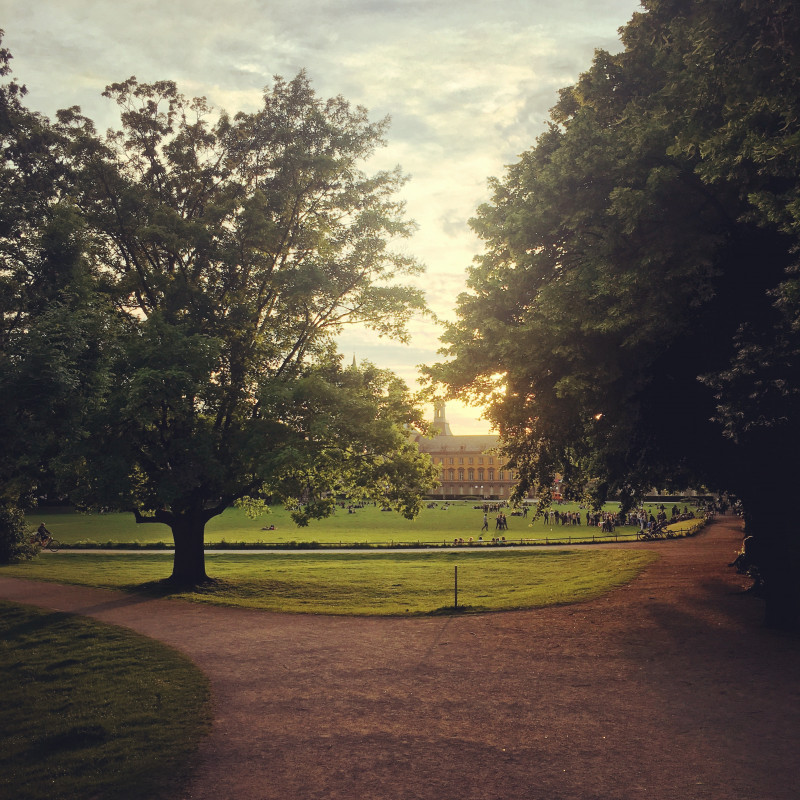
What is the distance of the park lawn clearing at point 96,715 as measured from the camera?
22.4 feet

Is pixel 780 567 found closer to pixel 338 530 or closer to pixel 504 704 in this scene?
pixel 504 704

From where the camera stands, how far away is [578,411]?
15.5m

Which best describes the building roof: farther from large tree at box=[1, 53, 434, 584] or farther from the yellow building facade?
large tree at box=[1, 53, 434, 584]

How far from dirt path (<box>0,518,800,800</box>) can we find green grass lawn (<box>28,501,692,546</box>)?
2386 cm

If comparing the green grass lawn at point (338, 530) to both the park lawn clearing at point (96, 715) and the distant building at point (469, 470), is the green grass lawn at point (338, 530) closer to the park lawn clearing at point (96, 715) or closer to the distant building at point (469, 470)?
the park lawn clearing at point (96, 715)

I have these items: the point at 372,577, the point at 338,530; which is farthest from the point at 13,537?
the point at 338,530

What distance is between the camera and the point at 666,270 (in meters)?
12.0

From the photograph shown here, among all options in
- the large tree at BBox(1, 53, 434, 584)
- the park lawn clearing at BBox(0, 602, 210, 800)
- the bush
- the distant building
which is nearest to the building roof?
the distant building

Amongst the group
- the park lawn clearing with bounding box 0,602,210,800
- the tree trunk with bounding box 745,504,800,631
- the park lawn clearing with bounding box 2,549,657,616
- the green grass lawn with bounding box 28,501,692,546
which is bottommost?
the green grass lawn with bounding box 28,501,692,546

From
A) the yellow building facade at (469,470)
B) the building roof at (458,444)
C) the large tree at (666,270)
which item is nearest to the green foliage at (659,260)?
the large tree at (666,270)

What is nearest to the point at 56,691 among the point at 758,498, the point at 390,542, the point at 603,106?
the point at 758,498

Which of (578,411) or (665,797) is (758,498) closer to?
(578,411)

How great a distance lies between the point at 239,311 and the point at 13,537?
1838cm

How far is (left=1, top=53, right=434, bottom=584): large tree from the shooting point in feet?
57.0
